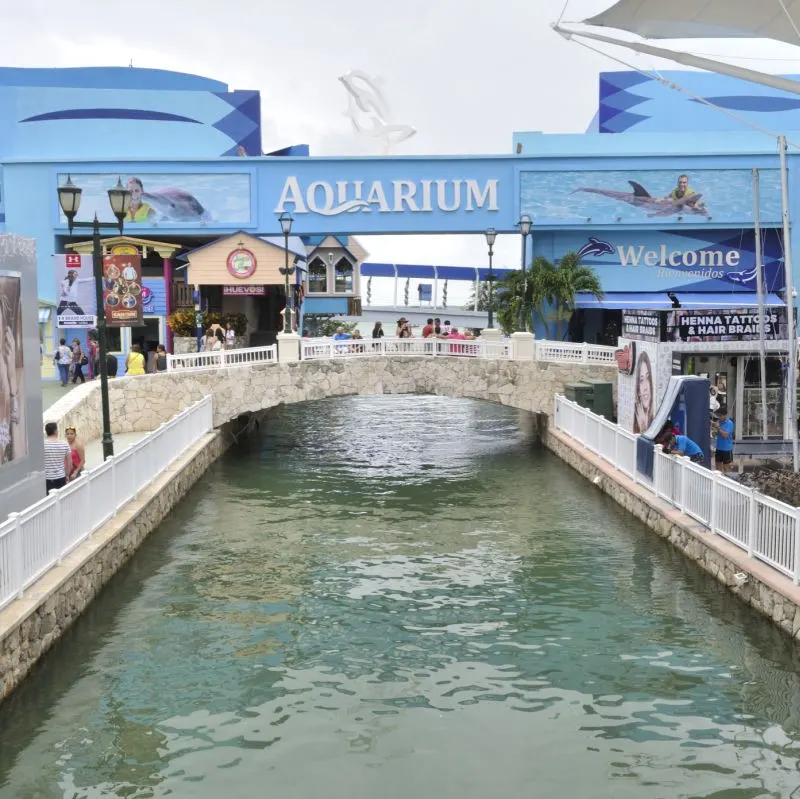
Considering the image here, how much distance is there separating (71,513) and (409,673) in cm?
467

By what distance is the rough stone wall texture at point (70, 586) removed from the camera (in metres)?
10.4

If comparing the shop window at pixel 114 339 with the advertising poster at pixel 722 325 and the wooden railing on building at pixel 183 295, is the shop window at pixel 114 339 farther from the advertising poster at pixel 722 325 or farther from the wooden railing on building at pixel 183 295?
the advertising poster at pixel 722 325

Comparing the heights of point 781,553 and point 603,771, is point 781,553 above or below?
above

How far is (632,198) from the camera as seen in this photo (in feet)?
127

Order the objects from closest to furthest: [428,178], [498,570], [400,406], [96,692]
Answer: [96,692]
[498,570]
[428,178]
[400,406]

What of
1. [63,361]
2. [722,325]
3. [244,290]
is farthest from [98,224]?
[244,290]

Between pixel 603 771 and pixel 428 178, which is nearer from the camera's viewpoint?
pixel 603 771

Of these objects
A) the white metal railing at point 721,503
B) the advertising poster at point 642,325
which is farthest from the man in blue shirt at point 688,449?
the advertising poster at point 642,325

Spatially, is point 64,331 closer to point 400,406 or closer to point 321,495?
point 400,406

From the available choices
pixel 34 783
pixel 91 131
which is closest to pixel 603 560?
pixel 34 783

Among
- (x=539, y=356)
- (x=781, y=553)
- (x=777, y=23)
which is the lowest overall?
(x=781, y=553)

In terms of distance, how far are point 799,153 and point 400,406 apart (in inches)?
690

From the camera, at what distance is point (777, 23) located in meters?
19.7

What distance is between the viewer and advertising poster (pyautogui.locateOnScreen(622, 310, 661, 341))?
21578mm
